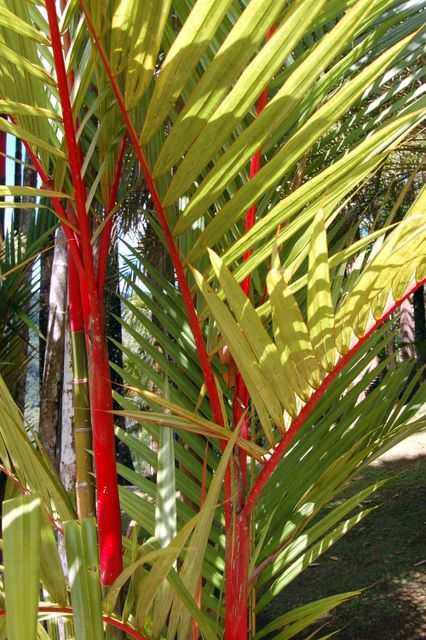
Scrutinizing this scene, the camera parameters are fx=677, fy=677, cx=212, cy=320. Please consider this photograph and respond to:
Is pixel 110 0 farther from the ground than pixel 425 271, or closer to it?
farther from the ground

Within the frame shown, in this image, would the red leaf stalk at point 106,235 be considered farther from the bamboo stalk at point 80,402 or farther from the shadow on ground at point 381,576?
the shadow on ground at point 381,576

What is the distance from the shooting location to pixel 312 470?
936 mm

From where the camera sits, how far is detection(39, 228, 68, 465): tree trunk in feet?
7.00

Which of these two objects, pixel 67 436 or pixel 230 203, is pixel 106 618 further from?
pixel 67 436

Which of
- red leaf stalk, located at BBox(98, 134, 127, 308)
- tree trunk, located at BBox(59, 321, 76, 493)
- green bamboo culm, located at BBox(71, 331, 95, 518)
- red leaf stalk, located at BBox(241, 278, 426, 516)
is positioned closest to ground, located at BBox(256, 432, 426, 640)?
tree trunk, located at BBox(59, 321, 76, 493)

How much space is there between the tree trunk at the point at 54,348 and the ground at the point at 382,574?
4.36 feet

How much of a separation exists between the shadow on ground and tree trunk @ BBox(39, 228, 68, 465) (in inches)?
52.0

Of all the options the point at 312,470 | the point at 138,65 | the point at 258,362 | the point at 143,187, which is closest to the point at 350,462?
the point at 312,470

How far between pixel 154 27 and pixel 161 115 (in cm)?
8

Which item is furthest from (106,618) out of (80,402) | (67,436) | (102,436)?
(67,436)

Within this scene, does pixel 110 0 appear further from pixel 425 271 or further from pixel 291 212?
pixel 425 271

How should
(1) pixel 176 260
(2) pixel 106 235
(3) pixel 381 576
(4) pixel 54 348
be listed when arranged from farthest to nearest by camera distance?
1. (3) pixel 381 576
2. (4) pixel 54 348
3. (2) pixel 106 235
4. (1) pixel 176 260

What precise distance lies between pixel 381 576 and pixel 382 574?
2 centimetres

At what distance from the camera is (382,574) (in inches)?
135
